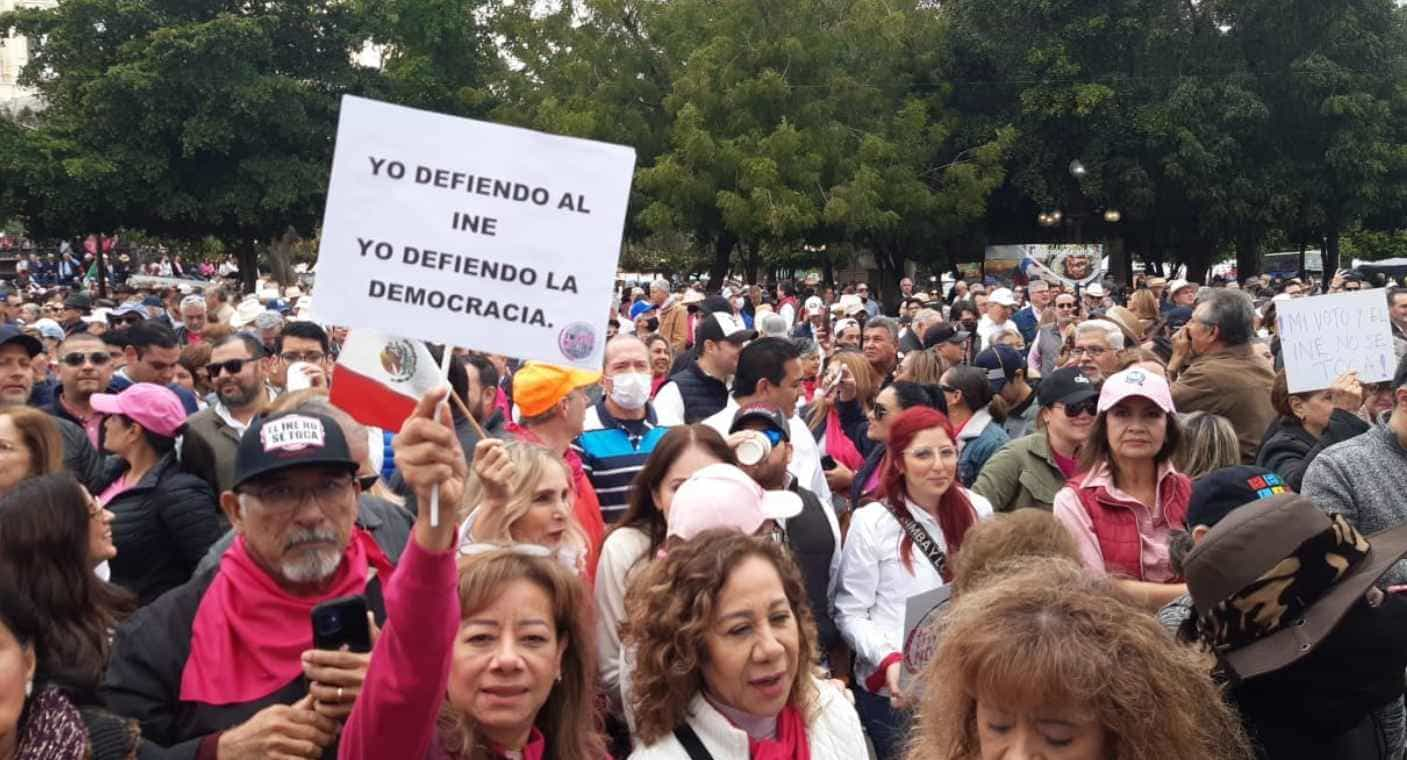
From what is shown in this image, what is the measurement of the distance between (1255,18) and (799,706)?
36166 millimetres

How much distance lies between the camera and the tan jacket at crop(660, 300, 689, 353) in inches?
547

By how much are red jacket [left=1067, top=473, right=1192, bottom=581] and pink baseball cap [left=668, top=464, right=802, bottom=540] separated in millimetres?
1169

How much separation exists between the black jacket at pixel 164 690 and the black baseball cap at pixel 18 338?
5.10 m

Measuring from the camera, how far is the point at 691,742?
10.8 feet

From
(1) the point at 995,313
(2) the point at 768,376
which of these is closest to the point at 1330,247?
(1) the point at 995,313

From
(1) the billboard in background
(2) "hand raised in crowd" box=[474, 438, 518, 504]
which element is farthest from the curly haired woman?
(1) the billboard in background

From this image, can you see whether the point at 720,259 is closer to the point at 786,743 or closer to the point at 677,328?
the point at 677,328

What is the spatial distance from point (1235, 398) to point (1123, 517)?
8.53 ft

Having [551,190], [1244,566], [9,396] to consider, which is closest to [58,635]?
[551,190]

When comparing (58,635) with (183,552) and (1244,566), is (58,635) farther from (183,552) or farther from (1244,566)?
(1244,566)

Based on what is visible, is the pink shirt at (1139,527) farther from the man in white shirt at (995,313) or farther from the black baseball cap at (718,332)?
the man in white shirt at (995,313)

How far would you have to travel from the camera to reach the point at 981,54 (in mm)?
37156

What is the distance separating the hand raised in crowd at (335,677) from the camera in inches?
111

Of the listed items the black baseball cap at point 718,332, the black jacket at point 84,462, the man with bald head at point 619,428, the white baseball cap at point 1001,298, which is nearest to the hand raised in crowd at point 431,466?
the man with bald head at point 619,428
